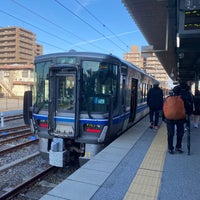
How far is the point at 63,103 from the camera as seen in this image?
6.29 m

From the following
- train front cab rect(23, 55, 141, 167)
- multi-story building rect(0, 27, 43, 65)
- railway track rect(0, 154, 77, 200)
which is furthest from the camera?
multi-story building rect(0, 27, 43, 65)

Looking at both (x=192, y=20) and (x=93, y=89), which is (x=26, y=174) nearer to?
(x=93, y=89)

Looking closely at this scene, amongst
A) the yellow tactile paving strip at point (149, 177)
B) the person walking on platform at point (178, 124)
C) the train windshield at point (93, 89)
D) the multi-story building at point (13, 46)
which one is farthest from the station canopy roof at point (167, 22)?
the multi-story building at point (13, 46)

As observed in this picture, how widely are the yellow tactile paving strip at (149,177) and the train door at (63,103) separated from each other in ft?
6.13

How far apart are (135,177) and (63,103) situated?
281 centimetres

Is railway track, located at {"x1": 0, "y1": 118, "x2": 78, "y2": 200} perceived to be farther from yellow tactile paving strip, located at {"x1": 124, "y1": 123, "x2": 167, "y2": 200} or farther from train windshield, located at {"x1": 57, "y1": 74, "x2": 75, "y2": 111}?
yellow tactile paving strip, located at {"x1": 124, "y1": 123, "x2": 167, "y2": 200}

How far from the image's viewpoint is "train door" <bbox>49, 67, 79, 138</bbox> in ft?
19.9

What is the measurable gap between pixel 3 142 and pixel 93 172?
6.02 m

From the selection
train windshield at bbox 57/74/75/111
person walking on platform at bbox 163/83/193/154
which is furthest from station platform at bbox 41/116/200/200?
train windshield at bbox 57/74/75/111

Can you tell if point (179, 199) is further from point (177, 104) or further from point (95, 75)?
point (95, 75)

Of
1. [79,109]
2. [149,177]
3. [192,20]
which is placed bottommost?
[149,177]

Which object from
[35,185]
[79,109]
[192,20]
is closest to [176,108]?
[79,109]

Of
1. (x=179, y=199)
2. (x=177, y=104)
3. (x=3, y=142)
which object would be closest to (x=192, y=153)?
(x=177, y=104)

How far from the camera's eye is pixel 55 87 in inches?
248
